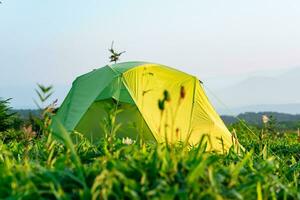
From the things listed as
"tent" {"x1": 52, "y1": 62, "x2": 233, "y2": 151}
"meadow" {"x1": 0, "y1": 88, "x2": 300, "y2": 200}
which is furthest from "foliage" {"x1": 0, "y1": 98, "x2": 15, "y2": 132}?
"meadow" {"x1": 0, "y1": 88, "x2": 300, "y2": 200}

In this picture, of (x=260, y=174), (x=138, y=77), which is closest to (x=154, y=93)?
(x=138, y=77)

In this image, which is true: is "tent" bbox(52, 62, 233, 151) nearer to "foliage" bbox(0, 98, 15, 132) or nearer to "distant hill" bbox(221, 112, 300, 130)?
"distant hill" bbox(221, 112, 300, 130)

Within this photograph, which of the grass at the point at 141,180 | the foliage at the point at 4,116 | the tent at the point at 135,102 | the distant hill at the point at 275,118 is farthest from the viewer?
the foliage at the point at 4,116

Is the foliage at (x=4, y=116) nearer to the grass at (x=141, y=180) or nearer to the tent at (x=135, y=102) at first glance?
the tent at (x=135, y=102)

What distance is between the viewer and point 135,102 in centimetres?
878

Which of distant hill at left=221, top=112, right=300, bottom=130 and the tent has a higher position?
the tent

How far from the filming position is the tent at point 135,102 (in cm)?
878

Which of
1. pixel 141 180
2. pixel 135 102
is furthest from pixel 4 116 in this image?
pixel 141 180

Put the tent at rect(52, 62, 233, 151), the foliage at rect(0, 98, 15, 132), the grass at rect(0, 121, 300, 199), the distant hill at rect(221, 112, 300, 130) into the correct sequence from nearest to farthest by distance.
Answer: the grass at rect(0, 121, 300, 199) → the tent at rect(52, 62, 233, 151) → the distant hill at rect(221, 112, 300, 130) → the foliage at rect(0, 98, 15, 132)

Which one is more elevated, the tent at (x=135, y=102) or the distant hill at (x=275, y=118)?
the tent at (x=135, y=102)

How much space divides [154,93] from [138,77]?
1.14ft

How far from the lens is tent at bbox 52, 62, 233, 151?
28.8 ft

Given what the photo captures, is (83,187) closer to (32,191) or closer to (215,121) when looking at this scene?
(32,191)

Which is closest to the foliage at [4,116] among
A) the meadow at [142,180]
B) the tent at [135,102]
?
the tent at [135,102]
